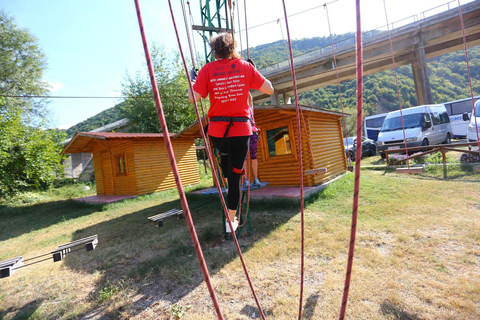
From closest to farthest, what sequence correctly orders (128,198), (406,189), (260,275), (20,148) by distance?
(260,275) < (406,189) < (128,198) < (20,148)

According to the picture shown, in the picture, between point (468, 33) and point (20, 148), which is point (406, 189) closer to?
point (20, 148)

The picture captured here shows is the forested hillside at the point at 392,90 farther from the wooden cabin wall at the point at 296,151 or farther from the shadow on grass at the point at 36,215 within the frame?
the wooden cabin wall at the point at 296,151

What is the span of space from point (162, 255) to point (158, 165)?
10045 millimetres

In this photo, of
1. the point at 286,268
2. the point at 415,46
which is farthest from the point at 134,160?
the point at 415,46

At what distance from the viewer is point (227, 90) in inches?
96.0

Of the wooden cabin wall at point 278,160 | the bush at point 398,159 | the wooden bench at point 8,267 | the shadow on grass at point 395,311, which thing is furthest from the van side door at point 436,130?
the wooden bench at point 8,267

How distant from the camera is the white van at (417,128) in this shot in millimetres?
13531

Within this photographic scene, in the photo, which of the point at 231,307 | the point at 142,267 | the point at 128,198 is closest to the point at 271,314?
→ the point at 231,307

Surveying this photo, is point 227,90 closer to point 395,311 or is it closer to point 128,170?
point 395,311

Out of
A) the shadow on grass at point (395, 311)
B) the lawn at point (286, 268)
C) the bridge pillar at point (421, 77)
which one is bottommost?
the shadow on grass at point (395, 311)

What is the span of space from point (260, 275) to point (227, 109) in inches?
98.4

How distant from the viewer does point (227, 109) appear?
2.41m

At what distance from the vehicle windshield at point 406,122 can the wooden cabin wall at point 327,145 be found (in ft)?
16.1

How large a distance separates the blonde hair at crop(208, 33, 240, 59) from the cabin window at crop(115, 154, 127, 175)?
12.5 meters
